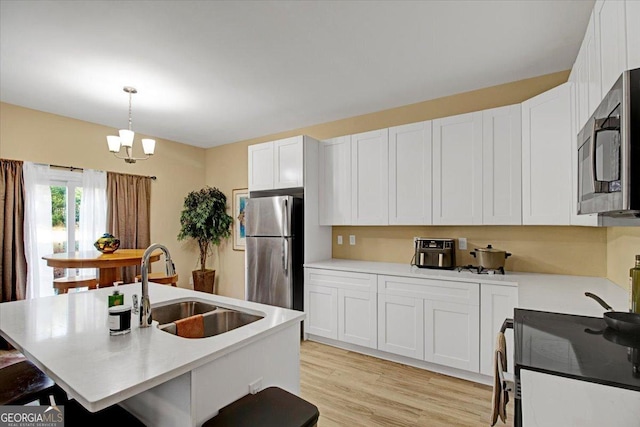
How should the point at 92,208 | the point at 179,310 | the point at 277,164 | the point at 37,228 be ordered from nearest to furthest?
the point at 179,310, the point at 37,228, the point at 277,164, the point at 92,208

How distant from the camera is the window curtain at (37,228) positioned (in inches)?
142

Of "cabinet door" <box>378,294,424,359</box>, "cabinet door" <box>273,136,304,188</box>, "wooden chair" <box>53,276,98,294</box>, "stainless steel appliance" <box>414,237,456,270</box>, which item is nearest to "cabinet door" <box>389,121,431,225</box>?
"stainless steel appliance" <box>414,237,456,270</box>

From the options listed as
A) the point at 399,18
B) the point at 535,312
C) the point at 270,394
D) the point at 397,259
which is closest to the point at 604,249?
the point at 535,312

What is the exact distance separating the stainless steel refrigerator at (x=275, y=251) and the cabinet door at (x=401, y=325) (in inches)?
43.6

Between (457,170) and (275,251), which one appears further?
(275,251)

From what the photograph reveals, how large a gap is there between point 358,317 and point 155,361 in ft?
7.85

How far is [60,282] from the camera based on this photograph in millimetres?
3455

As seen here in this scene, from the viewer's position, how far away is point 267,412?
1.22 m

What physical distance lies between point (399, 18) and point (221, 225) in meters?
4.11

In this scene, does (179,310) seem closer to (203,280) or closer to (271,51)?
(271,51)

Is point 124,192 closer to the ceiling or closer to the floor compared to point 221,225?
closer to the ceiling

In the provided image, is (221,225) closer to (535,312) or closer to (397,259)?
(397,259)

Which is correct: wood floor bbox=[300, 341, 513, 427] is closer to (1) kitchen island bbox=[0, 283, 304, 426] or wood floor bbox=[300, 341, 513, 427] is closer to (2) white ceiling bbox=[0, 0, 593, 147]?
(1) kitchen island bbox=[0, 283, 304, 426]

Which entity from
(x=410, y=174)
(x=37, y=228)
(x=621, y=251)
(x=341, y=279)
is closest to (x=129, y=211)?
(x=37, y=228)
